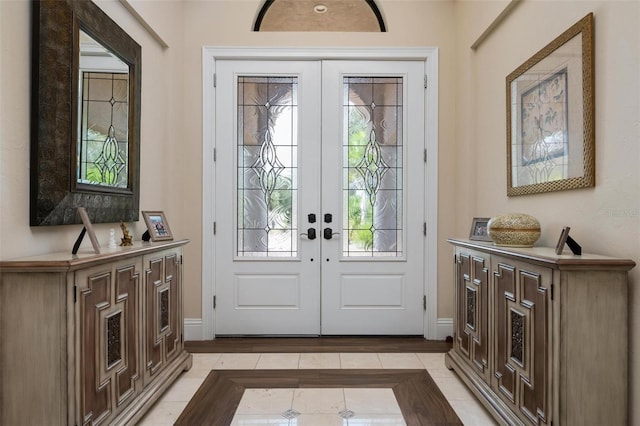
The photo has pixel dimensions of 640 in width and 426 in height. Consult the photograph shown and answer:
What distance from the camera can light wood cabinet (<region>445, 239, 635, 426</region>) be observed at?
1.75 metres

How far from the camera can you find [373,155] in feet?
12.8

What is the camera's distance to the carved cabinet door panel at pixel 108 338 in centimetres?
183

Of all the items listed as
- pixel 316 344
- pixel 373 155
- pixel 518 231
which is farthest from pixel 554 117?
pixel 316 344

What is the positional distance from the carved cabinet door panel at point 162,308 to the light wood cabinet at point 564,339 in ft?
6.62

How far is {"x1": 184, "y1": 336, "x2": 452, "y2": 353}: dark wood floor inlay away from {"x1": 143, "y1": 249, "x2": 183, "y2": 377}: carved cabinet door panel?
2.08 feet

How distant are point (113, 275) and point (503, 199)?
Result: 2598mm

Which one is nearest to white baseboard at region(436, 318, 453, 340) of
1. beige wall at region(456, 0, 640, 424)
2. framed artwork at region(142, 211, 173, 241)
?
beige wall at region(456, 0, 640, 424)

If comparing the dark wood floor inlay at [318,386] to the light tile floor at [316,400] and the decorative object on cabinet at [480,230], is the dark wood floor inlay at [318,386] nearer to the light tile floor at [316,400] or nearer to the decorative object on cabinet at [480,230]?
the light tile floor at [316,400]

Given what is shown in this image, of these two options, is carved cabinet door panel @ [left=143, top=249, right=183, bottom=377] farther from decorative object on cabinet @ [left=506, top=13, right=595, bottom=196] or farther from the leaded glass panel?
decorative object on cabinet @ [left=506, top=13, right=595, bottom=196]

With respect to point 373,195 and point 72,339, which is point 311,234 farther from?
point 72,339

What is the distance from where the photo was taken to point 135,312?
2.34 meters

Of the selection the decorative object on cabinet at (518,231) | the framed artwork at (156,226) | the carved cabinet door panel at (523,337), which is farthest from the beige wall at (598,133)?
the framed artwork at (156,226)

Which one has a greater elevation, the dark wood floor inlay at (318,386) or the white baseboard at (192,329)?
the white baseboard at (192,329)

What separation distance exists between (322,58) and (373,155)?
1002 mm
